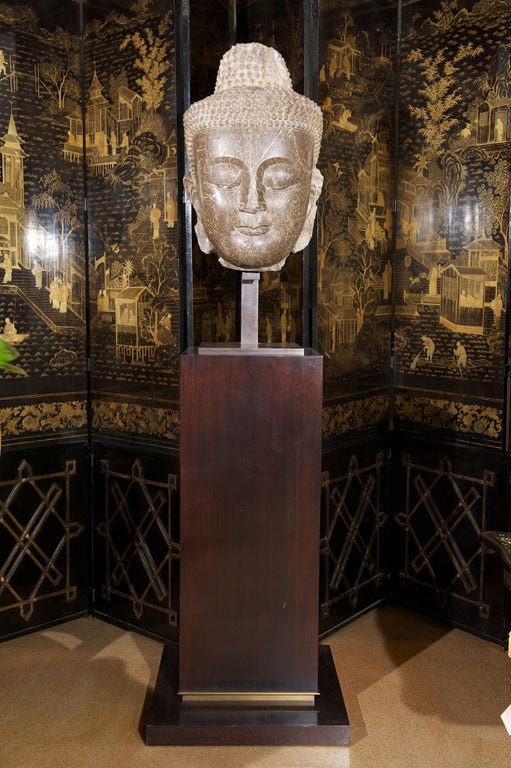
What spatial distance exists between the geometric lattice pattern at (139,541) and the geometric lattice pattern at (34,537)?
182 millimetres

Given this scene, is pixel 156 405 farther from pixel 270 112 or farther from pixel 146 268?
pixel 270 112

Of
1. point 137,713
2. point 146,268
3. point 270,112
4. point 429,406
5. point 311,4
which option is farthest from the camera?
point 429,406

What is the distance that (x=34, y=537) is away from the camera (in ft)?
11.1

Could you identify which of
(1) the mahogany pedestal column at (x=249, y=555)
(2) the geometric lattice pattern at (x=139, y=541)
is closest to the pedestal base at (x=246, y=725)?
(1) the mahogany pedestal column at (x=249, y=555)

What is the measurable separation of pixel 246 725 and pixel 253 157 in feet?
6.03

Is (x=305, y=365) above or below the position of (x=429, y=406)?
above

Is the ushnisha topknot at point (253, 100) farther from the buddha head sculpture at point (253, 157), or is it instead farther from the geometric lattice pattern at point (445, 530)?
the geometric lattice pattern at point (445, 530)

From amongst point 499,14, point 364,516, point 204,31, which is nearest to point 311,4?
point 204,31

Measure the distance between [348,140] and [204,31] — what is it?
78 centimetres

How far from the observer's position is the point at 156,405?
10.8ft

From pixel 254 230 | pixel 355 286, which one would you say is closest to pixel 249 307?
pixel 254 230

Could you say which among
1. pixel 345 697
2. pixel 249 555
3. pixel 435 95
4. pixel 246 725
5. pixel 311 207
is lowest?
pixel 345 697

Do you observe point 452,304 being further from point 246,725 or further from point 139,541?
point 246,725

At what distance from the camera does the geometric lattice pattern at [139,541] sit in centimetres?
332
